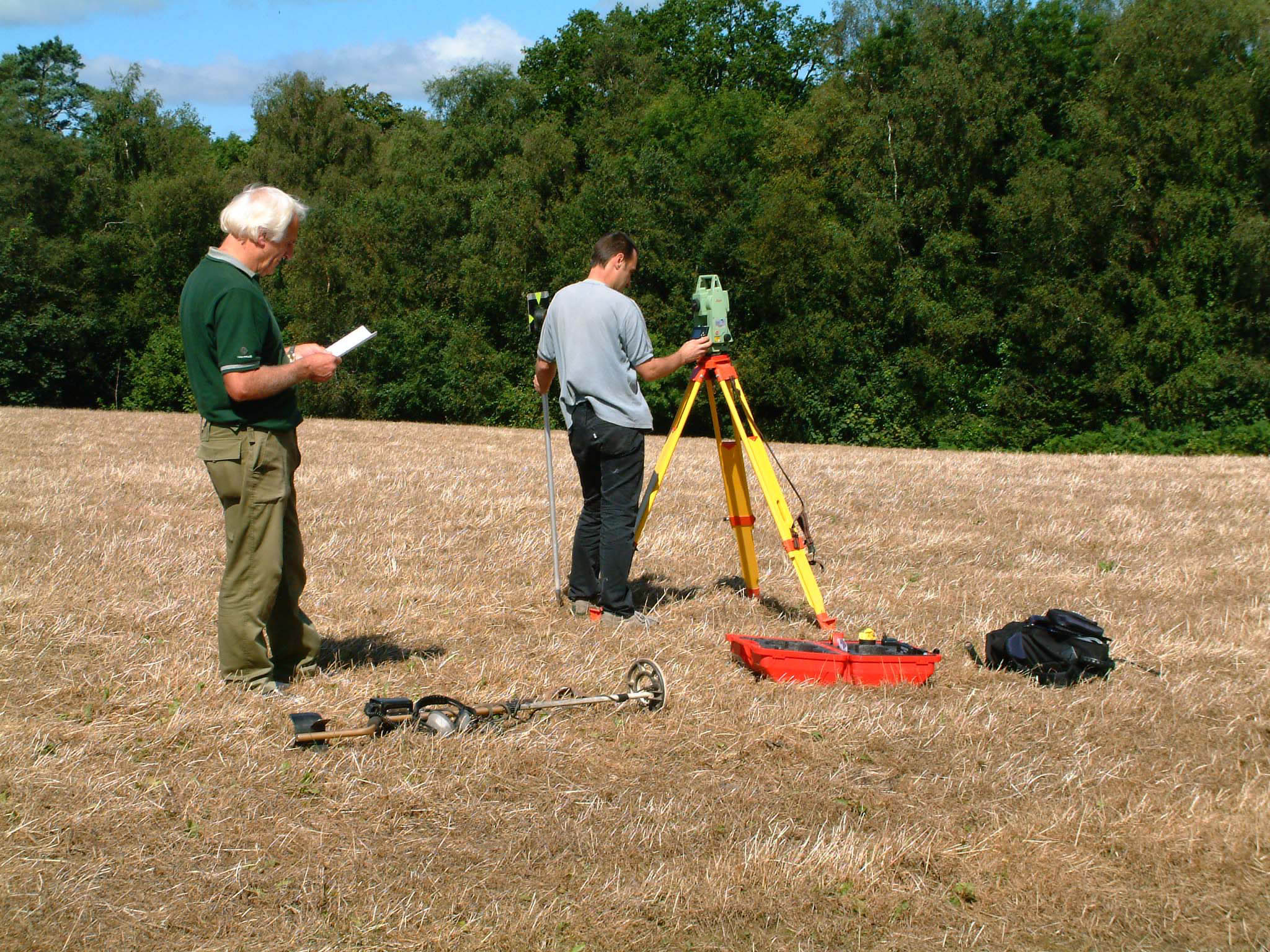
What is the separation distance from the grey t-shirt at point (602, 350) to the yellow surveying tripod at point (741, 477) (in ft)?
1.14

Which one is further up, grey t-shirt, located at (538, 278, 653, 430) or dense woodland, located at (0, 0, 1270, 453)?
dense woodland, located at (0, 0, 1270, 453)

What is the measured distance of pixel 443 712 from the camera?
486 centimetres

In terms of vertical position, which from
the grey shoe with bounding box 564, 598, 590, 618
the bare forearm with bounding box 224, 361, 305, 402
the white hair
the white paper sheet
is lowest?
the grey shoe with bounding box 564, 598, 590, 618

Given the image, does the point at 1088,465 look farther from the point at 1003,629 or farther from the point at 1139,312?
the point at 1139,312

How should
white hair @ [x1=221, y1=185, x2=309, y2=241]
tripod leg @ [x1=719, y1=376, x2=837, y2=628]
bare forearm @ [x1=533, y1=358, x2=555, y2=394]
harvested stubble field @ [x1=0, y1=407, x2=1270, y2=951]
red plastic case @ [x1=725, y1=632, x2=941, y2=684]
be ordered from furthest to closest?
bare forearm @ [x1=533, y1=358, x2=555, y2=394]
tripod leg @ [x1=719, y1=376, x2=837, y2=628]
red plastic case @ [x1=725, y1=632, x2=941, y2=684]
white hair @ [x1=221, y1=185, x2=309, y2=241]
harvested stubble field @ [x1=0, y1=407, x2=1270, y2=951]

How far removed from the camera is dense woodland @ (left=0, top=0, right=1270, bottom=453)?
33.5 m

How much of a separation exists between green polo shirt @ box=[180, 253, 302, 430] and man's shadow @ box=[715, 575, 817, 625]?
350 centimetres

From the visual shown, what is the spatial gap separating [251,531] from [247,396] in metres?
0.62

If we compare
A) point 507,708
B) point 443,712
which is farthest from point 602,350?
point 443,712

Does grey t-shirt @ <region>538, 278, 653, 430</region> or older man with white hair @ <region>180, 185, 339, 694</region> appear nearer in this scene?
older man with white hair @ <region>180, 185, 339, 694</region>

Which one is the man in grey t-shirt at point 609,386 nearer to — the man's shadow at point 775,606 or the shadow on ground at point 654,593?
the shadow on ground at point 654,593

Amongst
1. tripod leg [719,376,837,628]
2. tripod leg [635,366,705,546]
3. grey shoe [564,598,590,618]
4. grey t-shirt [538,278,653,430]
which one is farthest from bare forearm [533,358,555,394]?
grey shoe [564,598,590,618]

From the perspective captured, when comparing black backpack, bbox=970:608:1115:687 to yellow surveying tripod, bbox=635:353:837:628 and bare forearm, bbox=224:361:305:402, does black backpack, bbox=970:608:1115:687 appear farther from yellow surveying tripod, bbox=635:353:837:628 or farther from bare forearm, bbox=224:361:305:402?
bare forearm, bbox=224:361:305:402

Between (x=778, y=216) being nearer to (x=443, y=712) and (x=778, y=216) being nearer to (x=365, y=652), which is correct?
(x=365, y=652)
